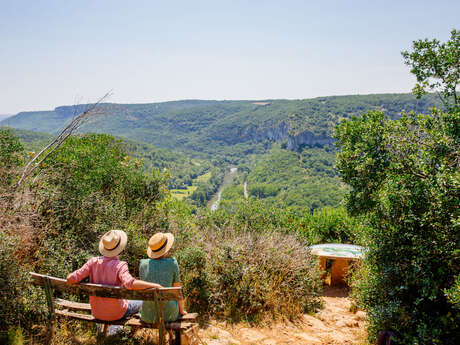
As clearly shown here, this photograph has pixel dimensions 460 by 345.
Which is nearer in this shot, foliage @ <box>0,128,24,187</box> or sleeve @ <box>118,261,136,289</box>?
sleeve @ <box>118,261,136,289</box>

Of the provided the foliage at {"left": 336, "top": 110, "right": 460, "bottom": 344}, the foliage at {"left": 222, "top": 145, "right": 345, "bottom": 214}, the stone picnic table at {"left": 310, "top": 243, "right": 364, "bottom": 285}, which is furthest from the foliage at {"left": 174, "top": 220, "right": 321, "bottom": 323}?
the foliage at {"left": 222, "top": 145, "right": 345, "bottom": 214}

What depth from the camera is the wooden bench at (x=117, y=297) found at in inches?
115

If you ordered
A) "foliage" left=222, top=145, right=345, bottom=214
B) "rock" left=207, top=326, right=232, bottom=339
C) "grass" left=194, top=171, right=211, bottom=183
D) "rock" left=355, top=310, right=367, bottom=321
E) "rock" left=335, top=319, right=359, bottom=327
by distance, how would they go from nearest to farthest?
"rock" left=207, top=326, right=232, bottom=339
"rock" left=335, top=319, right=359, bottom=327
"rock" left=355, top=310, right=367, bottom=321
"foliage" left=222, top=145, right=345, bottom=214
"grass" left=194, top=171, right=211, bottom=183

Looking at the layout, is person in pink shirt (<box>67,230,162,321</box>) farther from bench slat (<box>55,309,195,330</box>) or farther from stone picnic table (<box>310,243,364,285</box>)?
stone picnic table (<box>310,243,364,285</box>)

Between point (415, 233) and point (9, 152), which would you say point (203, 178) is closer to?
point (9, 152)

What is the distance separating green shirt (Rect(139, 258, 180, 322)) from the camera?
3230 mm

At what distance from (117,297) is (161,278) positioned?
507mm

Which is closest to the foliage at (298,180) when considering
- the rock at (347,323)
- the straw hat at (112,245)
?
the rock at (347,323)

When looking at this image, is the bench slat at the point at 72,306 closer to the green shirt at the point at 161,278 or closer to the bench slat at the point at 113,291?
the bench slat at the point at 113,291

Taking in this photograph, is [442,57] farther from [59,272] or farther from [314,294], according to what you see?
[59,272]

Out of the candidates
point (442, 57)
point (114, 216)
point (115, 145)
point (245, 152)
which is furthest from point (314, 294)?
point (245, 152)

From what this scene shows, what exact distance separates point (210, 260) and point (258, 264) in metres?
0.85

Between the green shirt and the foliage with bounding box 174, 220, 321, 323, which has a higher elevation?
the green shirt

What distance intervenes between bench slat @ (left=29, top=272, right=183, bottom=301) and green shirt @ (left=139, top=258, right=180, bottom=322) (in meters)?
0.33
